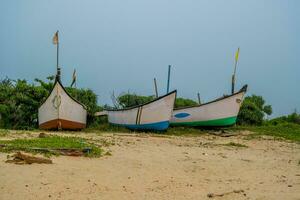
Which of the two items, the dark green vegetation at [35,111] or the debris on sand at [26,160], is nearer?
the debris on sand at [26,160]

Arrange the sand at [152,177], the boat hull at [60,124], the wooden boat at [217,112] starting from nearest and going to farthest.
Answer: the sand at [152,177], the boat hull at [60,124], the wooden boat at [217,112]

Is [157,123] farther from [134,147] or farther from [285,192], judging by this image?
[285,192]

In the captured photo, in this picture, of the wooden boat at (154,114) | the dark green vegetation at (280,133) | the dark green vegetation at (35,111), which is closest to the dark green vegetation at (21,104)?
the dark green vegetation at (35,111)

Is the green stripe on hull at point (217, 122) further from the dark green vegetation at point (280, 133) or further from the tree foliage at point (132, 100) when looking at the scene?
the tree foliage at point (132, 100)

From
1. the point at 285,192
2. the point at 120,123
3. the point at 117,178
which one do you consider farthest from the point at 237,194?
the point at 120,123

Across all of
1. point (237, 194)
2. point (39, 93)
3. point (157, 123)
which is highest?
point (39, 93)

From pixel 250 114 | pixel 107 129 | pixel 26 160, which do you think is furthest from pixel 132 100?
pixel 26 160

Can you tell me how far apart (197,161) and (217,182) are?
80.8 inches

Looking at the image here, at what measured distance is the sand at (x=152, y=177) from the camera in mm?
5746

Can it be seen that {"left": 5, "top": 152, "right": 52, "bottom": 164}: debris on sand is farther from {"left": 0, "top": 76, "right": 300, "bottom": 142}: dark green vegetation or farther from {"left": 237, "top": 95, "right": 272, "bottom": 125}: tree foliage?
{"left": 237, "top": 95, "right": 272, "bottom": 125}: tree foliage

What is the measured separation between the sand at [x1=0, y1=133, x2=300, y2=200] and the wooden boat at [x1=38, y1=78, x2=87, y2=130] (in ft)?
21.9

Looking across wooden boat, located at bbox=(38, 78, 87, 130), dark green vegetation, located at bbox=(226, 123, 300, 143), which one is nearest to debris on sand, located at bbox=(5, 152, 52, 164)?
wooden boat, located at bbox=(38, 78, 87, 130)

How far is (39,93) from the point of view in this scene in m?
17.9

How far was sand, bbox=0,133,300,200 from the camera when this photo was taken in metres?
5.75
